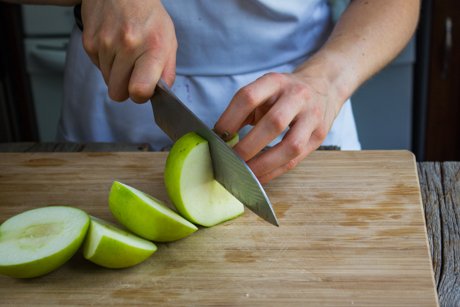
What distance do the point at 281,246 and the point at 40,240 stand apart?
1.48 ft

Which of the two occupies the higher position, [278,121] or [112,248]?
[278,121]

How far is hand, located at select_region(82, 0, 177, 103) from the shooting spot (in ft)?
3.09

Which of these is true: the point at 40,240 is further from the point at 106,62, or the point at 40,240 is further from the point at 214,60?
the point at 214,60

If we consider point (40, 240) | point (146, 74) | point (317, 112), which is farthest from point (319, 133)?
point (40, 240)

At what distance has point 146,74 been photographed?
0.93m

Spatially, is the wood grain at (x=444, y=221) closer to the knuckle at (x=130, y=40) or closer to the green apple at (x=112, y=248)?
the green apple at (x=112, y=248)

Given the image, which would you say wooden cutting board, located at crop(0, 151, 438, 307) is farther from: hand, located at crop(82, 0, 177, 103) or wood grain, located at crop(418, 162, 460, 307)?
hand, located at crop(82, 0, 177, 103)

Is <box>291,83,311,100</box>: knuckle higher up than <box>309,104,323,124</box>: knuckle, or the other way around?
<box>291,83,311,100</box>: knuckle

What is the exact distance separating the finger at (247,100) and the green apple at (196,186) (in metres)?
0.06

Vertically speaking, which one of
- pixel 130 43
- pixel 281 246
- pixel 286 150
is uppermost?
pixel 130 43

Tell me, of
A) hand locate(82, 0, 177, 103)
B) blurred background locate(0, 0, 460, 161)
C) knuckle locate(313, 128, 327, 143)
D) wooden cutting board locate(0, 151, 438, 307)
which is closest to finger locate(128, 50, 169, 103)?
hand locate(82, 0, 177, 103)

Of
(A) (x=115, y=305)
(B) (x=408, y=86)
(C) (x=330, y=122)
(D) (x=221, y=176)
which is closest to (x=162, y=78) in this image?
(D) (x=221, y=176)

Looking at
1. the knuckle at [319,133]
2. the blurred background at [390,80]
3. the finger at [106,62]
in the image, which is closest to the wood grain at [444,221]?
the knuckle at [319,133]

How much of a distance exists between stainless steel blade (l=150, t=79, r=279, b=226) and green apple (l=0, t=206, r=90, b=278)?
29 cm
